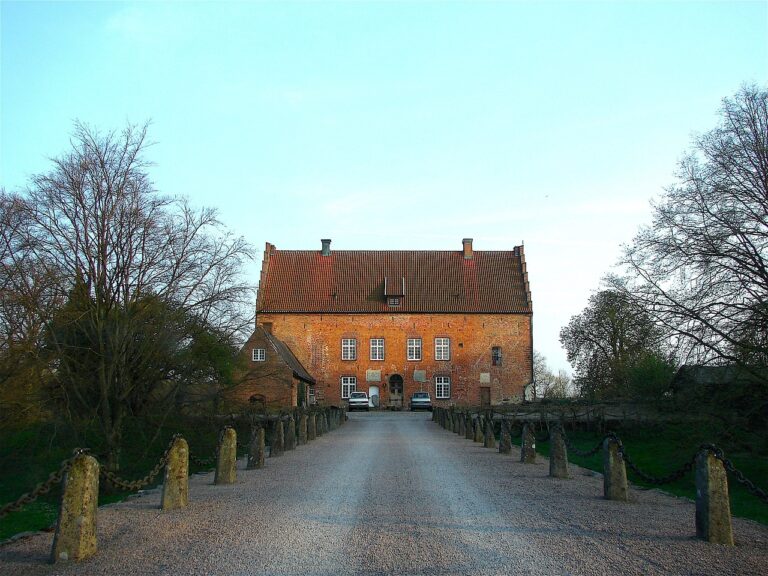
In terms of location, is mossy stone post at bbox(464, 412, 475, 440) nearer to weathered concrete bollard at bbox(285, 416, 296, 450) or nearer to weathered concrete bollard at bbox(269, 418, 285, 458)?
weathered concrete bollard at bbox(285, 416, 296, 450)

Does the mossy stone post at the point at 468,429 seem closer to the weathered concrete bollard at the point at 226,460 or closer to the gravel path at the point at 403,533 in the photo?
the gravel path at the point at 403,533

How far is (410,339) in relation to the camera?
6109cm

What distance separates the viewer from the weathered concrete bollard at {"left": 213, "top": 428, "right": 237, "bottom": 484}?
43.7 feet

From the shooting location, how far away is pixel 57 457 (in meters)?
21.5

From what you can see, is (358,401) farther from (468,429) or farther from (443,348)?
(468,429)

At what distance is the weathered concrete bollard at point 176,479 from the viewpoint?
10.3m

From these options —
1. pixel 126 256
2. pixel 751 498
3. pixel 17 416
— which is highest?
pixel 126 256

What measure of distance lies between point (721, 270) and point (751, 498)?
6.08 metres

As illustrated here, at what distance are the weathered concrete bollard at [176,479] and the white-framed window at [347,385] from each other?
50.5 metres

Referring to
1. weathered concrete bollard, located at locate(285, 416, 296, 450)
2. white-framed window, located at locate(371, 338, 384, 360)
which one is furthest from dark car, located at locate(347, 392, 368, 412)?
weathered concrete bollard, located at locate(285, 416, 296, 450)

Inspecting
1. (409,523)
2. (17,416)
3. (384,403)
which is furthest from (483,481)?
(384,403)

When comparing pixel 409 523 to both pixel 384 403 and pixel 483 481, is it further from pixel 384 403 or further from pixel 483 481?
pixel 384 403

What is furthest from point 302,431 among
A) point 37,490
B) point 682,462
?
point 37,490

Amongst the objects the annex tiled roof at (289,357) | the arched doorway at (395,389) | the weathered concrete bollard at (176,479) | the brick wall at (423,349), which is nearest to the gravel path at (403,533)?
the weathered concrete bollard at (176,479)
